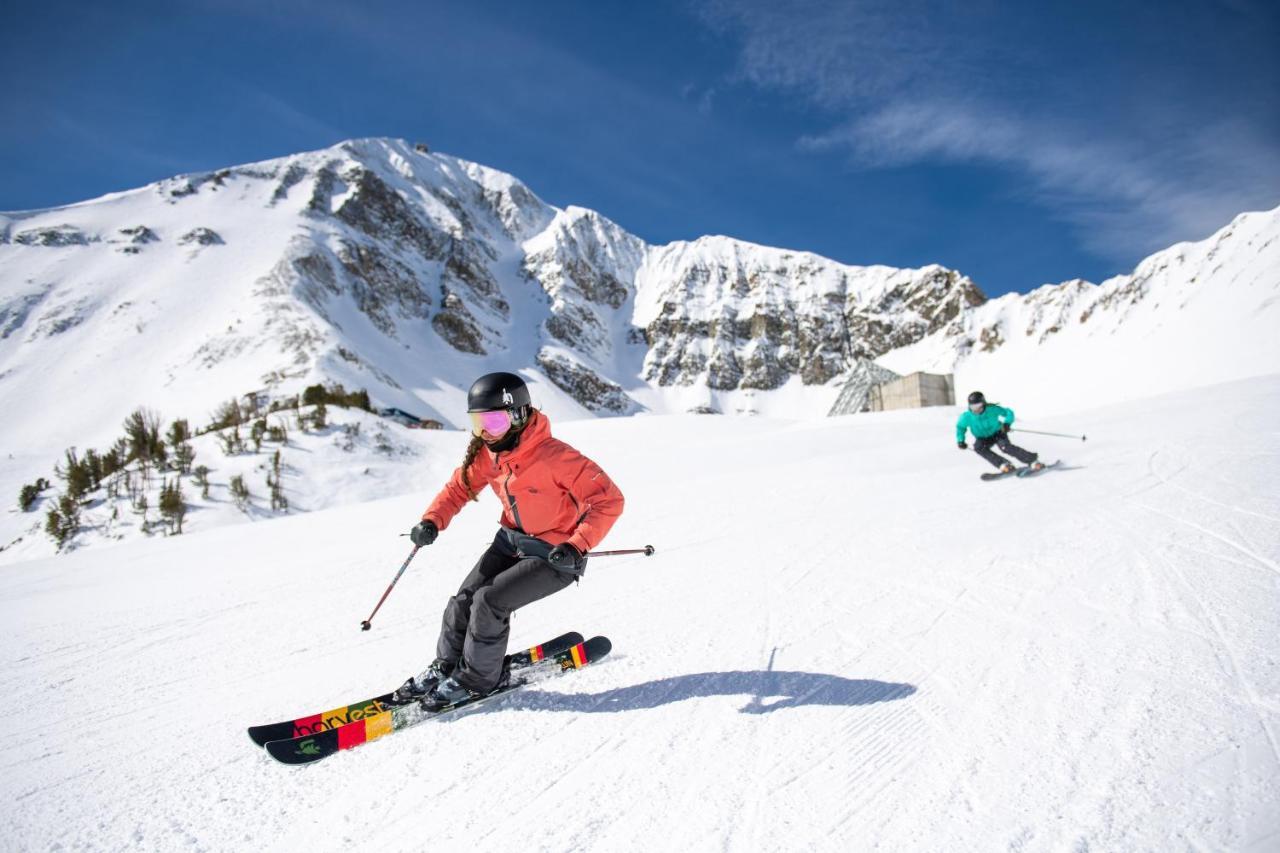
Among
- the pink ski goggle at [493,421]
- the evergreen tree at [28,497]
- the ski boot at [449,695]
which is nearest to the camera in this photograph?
the ski boot at [449,695]

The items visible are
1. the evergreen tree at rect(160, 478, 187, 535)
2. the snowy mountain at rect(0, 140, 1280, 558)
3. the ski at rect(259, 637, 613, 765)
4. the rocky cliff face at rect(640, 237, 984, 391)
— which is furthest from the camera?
the rocky cliff face at rect(640, 237, 984, 391)

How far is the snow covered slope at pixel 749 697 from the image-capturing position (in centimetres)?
229

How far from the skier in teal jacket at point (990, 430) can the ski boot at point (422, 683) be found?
977 cm

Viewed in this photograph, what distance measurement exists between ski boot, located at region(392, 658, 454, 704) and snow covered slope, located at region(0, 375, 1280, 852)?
34 centimetres

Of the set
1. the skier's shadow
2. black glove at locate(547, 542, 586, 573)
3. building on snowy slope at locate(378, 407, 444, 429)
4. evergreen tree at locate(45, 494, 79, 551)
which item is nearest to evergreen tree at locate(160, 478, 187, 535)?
evergreen tree at locate(45, 494, 79, 551)

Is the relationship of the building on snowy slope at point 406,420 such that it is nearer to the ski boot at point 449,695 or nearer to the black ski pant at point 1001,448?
the black ski pant at point 1001,448

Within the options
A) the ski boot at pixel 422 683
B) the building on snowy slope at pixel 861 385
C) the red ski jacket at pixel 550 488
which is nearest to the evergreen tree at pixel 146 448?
the ski boot at pixel 422 683

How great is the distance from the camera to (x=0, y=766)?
3.03 metres

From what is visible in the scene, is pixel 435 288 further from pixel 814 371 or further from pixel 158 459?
pixel 158 459

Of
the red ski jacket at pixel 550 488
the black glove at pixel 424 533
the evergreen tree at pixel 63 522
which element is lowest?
the evergreen tree at pixel 63 522

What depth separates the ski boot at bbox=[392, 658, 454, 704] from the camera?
11.2 ft

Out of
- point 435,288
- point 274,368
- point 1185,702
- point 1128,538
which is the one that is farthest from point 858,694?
point 435,288

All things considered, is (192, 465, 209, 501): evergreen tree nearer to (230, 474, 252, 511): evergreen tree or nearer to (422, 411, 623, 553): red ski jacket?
(230, 474, 252, 511): evergreen tree

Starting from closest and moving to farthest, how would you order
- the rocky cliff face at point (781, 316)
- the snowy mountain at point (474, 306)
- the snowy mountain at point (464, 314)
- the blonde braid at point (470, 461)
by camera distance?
the blonde braid at point (470, 461) → the snowy mountain at point (464, 314) → the snowy mountain at point (474, 306) → the rocky cliff face at point (781, 316)
